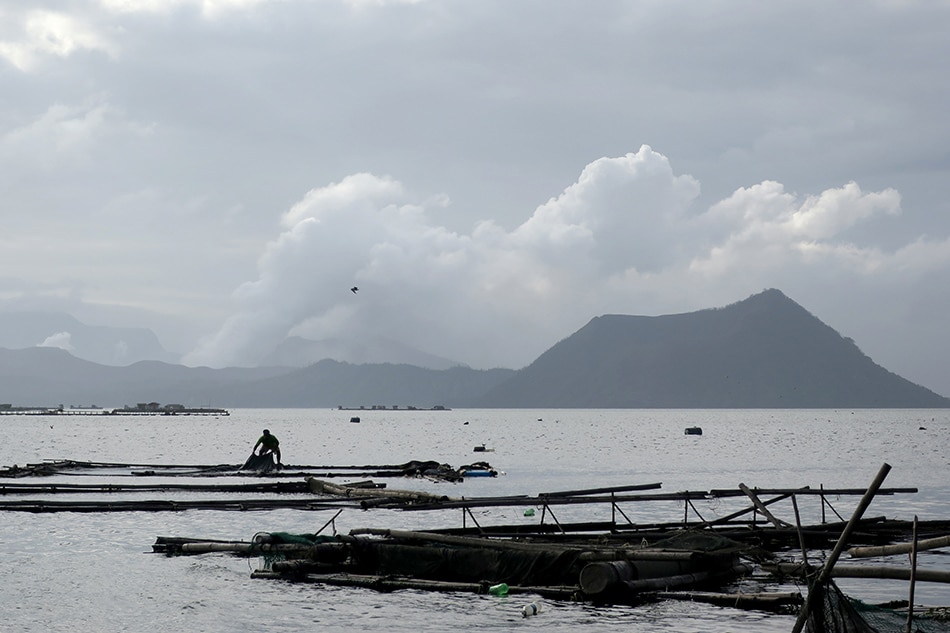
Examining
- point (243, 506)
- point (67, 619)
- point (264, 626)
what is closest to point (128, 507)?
point (243, 506)

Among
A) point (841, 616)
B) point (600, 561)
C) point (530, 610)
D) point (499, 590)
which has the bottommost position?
point (530, 610)

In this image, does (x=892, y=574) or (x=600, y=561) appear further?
(x=600, y=561)

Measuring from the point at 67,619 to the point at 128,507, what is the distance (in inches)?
624

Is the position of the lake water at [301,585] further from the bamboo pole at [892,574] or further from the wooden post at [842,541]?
the wooden post at [842,541]

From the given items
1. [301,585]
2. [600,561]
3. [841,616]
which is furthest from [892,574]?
[301,585]

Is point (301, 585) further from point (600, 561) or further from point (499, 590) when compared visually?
point (600, 561)

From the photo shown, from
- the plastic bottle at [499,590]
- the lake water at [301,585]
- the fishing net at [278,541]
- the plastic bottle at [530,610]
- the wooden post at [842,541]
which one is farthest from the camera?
the fishing net at [278,541]

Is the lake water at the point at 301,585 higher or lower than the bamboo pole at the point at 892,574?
lower

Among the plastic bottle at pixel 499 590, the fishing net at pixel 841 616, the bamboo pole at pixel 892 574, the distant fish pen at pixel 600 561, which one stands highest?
the bamboo pole at pixel 892 574

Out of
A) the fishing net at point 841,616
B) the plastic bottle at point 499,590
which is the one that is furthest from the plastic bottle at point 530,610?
the fishing net at point 841,616

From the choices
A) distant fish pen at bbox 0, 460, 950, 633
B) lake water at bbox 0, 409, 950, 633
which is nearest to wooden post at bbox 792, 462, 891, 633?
distant fish pen at bbox 0, 460, 950, 633

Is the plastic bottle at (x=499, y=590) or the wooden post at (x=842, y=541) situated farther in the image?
the plastic bottle at (x=499, y=590)

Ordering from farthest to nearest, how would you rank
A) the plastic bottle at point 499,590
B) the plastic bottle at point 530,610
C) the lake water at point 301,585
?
the plastic bottle at point 499,590
the plastic bottle at point 530,610
the lake water at point 301,585

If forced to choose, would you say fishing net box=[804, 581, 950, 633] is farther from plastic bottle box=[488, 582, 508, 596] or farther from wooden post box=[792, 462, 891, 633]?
plastic bottle box=[488, 582, 508, 596]
